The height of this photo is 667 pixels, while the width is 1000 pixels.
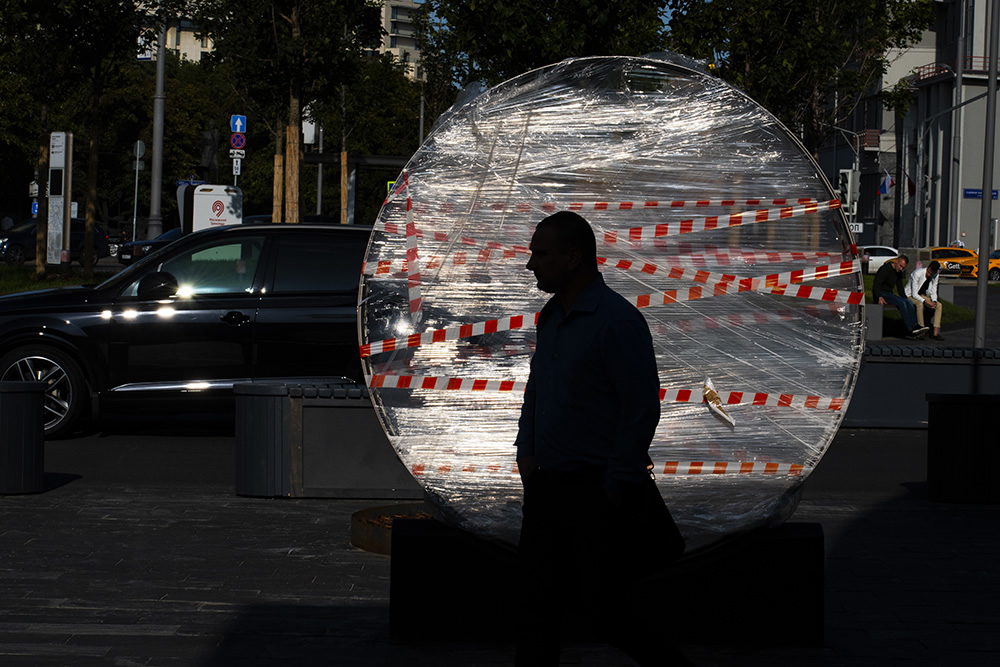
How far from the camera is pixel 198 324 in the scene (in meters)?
11.9

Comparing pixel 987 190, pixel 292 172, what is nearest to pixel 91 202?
pixel 292 172

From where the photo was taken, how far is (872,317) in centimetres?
2439

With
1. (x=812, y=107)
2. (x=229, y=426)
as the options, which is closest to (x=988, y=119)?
(x=229, y=426)

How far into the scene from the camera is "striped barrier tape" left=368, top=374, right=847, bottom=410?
707 cm

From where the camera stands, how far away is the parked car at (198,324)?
11.9m

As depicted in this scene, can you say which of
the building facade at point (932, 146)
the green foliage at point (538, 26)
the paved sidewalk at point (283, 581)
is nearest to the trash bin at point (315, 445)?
the paved sidewalk at point (283, 581)

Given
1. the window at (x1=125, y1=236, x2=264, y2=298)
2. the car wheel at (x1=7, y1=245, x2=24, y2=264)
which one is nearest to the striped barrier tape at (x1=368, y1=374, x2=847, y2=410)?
the window at (x1=125, y1=236, x2=264, y2=298)

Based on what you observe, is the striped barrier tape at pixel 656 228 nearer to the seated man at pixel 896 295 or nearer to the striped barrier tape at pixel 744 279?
the striped barrier tape at pixel 744 279

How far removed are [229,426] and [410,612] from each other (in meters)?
7.99

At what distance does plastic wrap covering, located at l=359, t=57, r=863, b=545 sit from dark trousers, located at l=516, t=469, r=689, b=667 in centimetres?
241

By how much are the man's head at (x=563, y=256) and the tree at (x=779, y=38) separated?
1940cm

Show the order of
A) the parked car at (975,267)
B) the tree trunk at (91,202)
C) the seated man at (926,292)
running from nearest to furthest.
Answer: the seated man at (926,292) < the tree trunk at (91,202) < the parked car at (975,267)

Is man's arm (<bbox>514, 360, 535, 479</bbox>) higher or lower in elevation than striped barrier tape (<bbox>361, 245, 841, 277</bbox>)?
lower

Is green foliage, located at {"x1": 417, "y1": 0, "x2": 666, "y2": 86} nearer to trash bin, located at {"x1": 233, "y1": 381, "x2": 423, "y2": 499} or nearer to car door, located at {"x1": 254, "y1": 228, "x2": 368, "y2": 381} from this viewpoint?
car door, located at {"x1": 254, "y1": 228, "x2": 368, "y2": 381}
